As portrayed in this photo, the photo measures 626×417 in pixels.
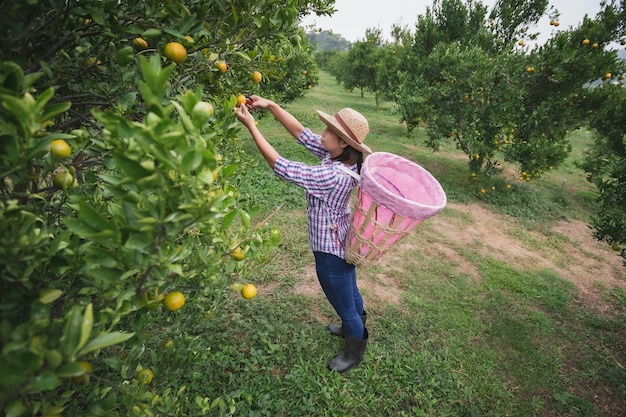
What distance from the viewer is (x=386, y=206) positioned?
5.99 ft

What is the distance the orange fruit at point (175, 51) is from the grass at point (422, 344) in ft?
3.00

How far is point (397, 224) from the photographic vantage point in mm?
1892

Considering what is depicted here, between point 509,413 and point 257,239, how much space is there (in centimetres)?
269

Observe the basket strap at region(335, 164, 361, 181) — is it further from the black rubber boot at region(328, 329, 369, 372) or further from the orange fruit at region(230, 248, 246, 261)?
the black rubber boot at region(328, 329, 369, 372)

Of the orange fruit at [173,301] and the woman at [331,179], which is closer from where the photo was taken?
the orange fruit at [173,301]

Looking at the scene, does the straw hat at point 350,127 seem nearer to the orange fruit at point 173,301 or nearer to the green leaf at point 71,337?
the orange fruit at point 173,301

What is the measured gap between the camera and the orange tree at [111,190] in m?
0.72

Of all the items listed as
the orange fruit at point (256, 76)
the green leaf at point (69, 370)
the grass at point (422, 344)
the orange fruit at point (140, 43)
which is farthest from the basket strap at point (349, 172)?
the green leaf at point (69, 370)

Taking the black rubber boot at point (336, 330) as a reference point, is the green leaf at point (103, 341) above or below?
above

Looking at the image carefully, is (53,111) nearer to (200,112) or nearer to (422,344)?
(200,112)

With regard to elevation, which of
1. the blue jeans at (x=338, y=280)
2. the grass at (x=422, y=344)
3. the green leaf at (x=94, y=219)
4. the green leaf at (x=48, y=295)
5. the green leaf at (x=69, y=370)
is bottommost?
the grass at (x=422, y=344)

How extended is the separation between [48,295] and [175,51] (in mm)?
871

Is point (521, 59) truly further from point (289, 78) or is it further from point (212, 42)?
point (212, 42)

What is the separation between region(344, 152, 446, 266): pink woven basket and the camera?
1791mm
